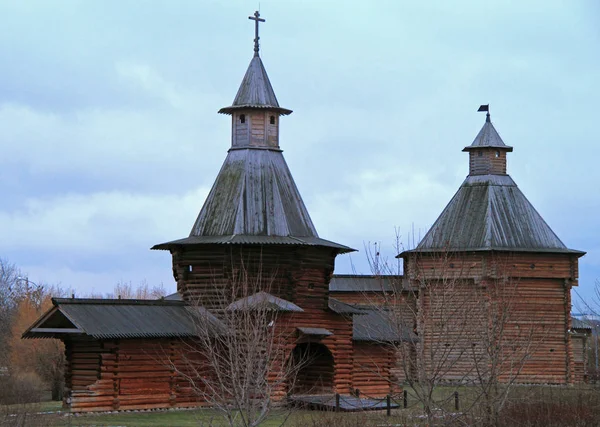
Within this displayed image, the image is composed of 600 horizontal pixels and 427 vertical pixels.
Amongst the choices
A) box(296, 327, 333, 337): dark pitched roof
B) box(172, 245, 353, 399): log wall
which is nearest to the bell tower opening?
box(172, 245, 353, 399): log wall

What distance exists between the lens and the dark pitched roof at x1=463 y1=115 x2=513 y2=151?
49656mm

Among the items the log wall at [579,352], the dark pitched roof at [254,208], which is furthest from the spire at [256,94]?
the log wall at [579,352]

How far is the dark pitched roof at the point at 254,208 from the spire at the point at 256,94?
1444 mm

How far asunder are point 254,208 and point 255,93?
434 centimetres

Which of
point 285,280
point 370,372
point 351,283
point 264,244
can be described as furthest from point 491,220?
point 264,244

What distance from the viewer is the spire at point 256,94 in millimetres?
37250

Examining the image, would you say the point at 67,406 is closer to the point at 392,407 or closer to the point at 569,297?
the point at 392,407

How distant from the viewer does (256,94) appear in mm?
37594

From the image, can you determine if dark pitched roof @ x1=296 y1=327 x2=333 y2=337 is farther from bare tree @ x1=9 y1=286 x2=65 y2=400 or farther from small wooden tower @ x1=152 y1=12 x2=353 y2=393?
bare tree @ x1=9 y1=286 x2=65 y2=400

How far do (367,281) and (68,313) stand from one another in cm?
2217

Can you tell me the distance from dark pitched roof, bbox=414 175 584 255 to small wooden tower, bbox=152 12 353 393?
11.3 m

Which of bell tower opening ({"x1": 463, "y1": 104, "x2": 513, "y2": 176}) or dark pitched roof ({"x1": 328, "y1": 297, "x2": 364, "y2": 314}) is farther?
bell tower opening ({"x1": 463, "y1": 104, "x2": 513, "y2": 176})

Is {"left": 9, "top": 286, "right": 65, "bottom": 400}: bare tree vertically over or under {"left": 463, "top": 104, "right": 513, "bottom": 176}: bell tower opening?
under

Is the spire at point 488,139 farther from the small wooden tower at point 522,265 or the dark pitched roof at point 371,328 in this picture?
the dark pitched roof at point 371,328
